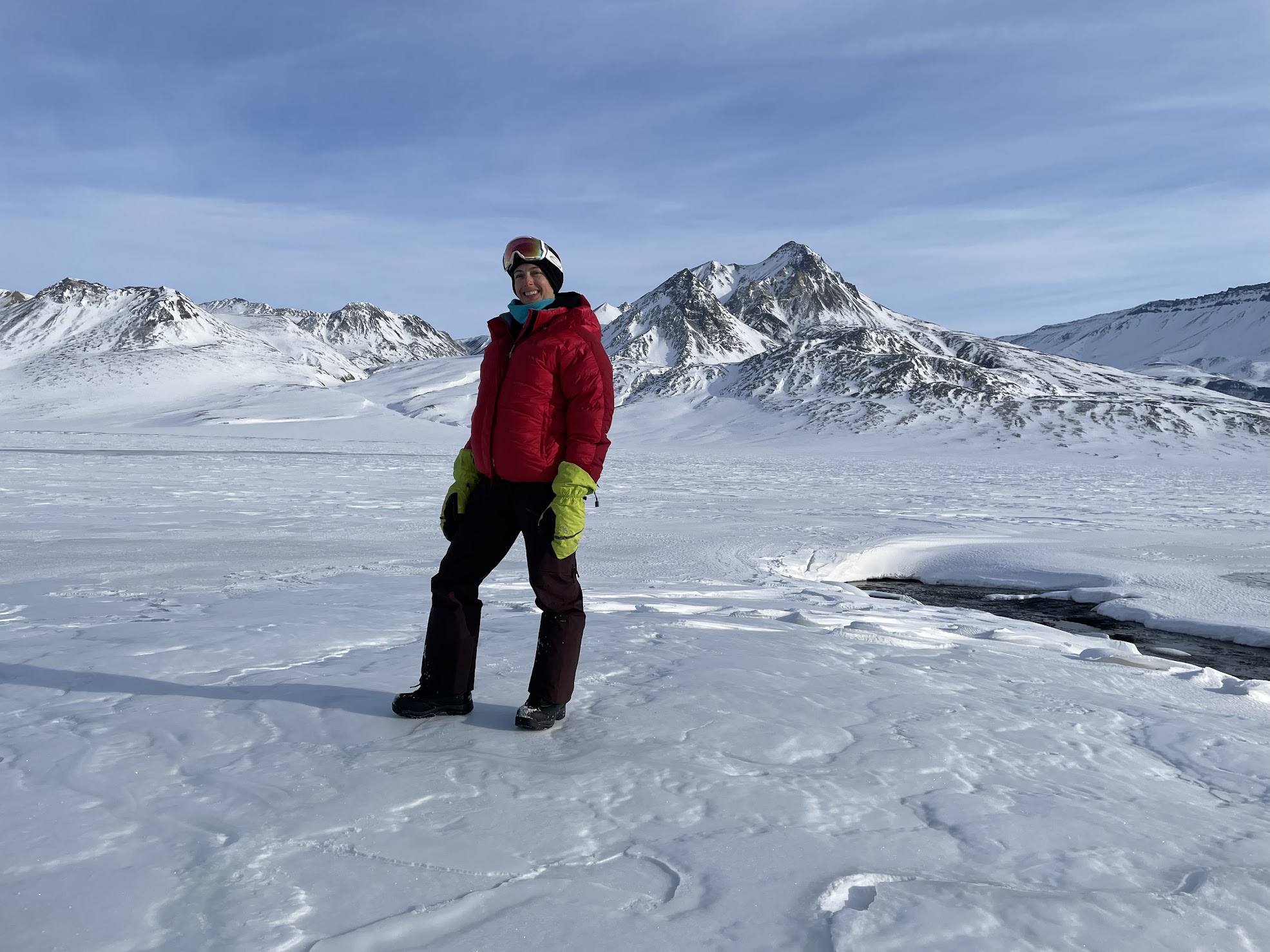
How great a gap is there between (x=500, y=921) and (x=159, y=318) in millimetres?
148042

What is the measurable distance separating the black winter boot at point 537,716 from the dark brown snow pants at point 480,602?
0.03 metres

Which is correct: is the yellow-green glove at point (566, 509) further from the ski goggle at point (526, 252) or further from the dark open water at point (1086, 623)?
the dark open water at point (1086, 623)

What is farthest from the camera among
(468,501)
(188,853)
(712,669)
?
(712,669)

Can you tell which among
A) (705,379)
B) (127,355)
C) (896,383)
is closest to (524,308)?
(896,383)

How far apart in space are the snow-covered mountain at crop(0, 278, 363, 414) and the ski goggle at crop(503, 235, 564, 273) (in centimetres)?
8454

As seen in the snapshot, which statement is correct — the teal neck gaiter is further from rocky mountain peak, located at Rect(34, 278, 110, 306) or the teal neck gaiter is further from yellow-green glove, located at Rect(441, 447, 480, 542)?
rocky mountain peak, located at Rect(34, 278, 110, 306)

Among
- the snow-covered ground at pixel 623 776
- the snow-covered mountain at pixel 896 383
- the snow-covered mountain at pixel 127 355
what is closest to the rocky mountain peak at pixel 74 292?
the snow-covered mountain at pixel 127 355

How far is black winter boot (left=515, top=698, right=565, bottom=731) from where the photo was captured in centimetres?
317

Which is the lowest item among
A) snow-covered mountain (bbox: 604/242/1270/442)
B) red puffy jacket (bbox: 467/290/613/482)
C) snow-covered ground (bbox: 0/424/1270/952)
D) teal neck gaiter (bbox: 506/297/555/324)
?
snow-covered ground (bbox: 0/424/1270/952)

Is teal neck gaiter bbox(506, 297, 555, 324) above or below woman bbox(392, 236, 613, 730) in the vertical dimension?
above

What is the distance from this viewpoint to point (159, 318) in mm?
128000

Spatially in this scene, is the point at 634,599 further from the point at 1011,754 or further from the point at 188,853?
the point at 188,853

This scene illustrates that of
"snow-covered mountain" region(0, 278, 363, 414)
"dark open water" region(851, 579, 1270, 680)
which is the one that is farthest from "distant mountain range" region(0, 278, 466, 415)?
"dark open water" region(851, 579, 1270, 680)

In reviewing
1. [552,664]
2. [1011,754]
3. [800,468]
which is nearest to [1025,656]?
[1011,754]
